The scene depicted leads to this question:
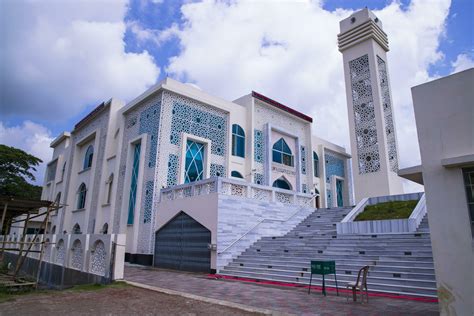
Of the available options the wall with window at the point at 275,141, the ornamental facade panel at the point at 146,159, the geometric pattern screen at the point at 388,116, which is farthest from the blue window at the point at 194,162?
the geometric pattern screen at the point at 388,116

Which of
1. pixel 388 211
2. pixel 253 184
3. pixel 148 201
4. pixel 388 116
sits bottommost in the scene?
pixel 388 211

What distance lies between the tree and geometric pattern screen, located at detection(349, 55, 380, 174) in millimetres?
22537

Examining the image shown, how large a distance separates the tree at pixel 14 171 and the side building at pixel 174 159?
3935mm

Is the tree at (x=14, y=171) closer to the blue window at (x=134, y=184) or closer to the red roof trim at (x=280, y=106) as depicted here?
the blue window at (x=134, y=184)

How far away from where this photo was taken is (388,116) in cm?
1825

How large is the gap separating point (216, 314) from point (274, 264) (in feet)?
15.0

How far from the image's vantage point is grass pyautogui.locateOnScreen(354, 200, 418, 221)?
403 inches

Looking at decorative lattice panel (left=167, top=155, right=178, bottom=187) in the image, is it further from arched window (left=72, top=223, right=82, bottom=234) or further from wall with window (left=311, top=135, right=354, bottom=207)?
wall with window (left=311, top=135, right=354, bottom=207)

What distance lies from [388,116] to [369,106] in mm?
1172

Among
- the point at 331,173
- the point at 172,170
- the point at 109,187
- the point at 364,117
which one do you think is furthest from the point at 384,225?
the point at 331,173

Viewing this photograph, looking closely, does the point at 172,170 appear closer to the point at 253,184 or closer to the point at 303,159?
the point at 253,184

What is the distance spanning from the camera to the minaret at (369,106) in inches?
679

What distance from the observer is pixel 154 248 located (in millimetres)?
12562

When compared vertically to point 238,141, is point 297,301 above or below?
below
